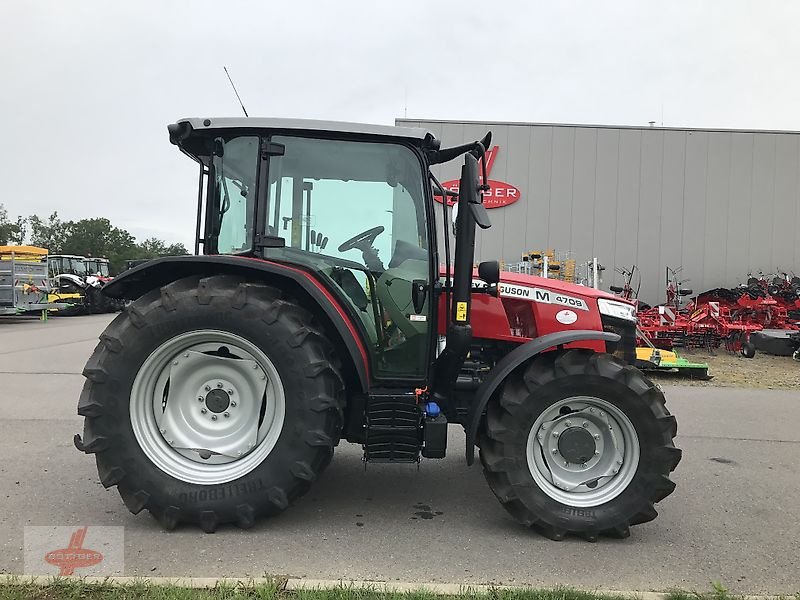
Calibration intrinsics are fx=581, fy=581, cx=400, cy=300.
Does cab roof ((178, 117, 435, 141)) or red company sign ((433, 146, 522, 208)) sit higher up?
red company sign ((433, 146, 522, 208))

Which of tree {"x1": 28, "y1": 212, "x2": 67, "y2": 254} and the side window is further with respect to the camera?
tree {"x1": 28, "y1": 212, "x2": 67, "y2": 254}

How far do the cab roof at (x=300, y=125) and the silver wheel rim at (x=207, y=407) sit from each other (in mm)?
1223

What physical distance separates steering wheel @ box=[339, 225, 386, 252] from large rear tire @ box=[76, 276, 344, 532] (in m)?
0.48

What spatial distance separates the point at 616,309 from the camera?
397 centimetres

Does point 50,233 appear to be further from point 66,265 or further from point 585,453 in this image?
point 585,453

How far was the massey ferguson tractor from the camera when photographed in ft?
10.6

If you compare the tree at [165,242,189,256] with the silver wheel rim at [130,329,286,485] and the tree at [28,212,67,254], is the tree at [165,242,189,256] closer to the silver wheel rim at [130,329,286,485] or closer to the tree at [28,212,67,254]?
the silver wheel rim at [130,329,286,485]

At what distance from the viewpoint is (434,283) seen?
354cm

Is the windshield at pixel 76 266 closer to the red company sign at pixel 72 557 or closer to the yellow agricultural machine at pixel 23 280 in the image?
the yellow agricultural machine at pixel 23 280

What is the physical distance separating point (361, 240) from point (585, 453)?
183 centimetres

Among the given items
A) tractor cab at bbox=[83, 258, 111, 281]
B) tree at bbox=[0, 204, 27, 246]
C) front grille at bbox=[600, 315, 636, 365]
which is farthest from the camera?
tree at bbox=[0, 204, 27, 246]

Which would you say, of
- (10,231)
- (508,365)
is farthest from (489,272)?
(10,231)

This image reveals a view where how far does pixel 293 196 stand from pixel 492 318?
149 cm

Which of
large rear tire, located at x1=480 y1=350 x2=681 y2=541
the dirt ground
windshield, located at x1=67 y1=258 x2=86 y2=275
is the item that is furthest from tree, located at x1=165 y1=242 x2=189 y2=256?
windshield, located at x1=67 y1=258 x2=86 y2=275
